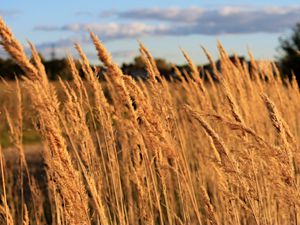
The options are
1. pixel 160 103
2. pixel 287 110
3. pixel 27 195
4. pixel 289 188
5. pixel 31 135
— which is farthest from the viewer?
pixel 31 135

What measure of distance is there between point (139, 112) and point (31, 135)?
35.8ft

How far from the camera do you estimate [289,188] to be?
1872mm

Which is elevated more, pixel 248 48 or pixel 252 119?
pixel 248 48

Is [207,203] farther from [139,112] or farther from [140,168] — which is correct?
[140,168]

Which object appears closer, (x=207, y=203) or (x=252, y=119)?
(x=207, y=203)

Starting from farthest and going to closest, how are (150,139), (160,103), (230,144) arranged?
(230,144) < (160,103) < (150,139)

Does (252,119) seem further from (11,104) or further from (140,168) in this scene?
(11,104)

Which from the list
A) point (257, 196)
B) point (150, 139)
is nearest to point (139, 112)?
point (150, 139)

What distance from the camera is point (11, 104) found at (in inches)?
527

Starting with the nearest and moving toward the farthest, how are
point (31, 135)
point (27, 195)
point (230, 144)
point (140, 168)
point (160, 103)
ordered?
point (160, 103), point (140, 168), point (230, 144), point (27, 195), point (31, 135)

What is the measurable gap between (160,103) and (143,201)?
50cm

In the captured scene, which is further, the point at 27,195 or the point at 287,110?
the point at 27,195

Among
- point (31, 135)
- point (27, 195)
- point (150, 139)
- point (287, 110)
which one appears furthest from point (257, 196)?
point (31, 135)

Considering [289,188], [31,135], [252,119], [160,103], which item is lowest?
[289,188]
